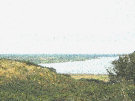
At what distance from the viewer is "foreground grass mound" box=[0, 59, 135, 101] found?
1297 inches

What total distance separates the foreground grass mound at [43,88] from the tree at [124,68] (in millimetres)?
19298

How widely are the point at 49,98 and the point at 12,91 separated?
5731mm

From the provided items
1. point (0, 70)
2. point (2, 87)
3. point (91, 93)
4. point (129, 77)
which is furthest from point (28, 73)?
point (129, 77)

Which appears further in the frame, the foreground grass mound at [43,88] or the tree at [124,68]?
the tree at [124,68]

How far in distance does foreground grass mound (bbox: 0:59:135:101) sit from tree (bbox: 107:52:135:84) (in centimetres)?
1930

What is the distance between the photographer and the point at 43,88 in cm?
3869

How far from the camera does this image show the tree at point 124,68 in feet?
200

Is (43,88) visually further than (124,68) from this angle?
No

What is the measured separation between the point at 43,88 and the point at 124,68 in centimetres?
3030

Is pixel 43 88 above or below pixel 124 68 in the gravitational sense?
below

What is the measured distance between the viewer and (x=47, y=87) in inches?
1550

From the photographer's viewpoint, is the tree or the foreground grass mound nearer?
the foreground grass mound

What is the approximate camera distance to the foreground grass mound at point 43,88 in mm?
32938

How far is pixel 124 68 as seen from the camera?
2483 inches
